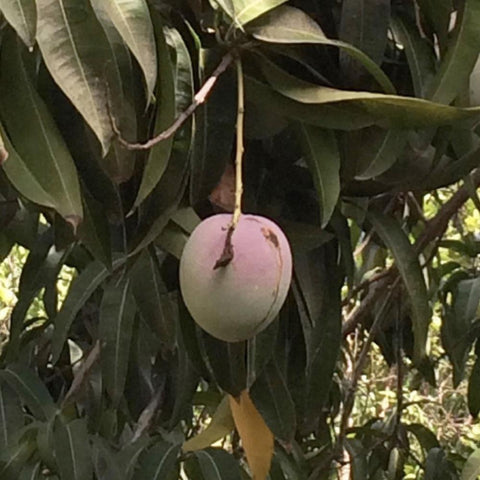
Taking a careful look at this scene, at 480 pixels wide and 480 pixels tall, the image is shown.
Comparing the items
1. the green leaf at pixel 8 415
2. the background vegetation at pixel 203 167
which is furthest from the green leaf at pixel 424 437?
the green leaf at pixel 8 415

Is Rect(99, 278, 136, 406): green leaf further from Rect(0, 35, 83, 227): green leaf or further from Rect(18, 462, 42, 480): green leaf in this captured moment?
Rect(0, 35, 83, 227): green leaf

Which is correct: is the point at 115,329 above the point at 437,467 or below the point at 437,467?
above

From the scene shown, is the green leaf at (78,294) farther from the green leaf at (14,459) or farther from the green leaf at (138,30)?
the green leaf at (138,30)

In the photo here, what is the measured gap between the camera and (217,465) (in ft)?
3.27

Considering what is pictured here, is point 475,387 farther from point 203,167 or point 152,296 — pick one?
point 203,167

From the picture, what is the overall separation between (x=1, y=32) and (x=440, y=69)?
0.89 feet

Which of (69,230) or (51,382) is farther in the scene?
(51,382)

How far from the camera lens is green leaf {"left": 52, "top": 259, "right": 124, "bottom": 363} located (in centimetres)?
106

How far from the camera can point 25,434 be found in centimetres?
102

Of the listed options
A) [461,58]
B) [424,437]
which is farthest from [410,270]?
[424,437]

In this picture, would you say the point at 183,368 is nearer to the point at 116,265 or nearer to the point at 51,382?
the point at 116,265

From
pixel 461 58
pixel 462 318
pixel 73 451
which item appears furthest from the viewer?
pixel 462 318

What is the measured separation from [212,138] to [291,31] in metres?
0.09

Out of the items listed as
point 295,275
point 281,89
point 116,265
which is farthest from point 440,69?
point 116,265
